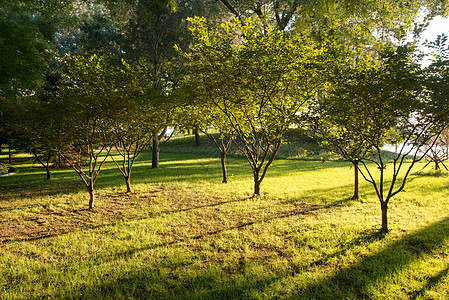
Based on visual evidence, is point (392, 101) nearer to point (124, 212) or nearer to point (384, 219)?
point (384, 219)

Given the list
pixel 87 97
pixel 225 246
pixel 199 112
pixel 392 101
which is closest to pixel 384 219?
pixel 392 101

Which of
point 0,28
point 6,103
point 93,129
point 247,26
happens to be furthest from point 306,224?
point 0,28

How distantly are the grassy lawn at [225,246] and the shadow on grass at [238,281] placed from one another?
1 centimetres

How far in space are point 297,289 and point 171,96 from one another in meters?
5.78

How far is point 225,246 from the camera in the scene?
448cm

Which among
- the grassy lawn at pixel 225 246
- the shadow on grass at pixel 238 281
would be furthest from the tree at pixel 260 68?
the shadow on grass at pixel 238 281

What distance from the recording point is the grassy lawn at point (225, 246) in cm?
325

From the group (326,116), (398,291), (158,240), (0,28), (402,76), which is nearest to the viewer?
(398,291)

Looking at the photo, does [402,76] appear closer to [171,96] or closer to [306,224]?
[306,224]

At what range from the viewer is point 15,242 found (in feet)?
16.0

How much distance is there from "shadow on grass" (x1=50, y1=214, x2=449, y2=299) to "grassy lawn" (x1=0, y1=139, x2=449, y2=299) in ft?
0.05

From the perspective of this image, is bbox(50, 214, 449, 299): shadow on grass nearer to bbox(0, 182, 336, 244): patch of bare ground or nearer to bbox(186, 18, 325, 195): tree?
bbox(0, 182, 336, 244): patch of bare ground

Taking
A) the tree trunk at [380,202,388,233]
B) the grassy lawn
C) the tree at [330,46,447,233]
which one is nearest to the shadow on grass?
the grassy lawn

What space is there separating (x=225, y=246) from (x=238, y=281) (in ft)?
3.68
